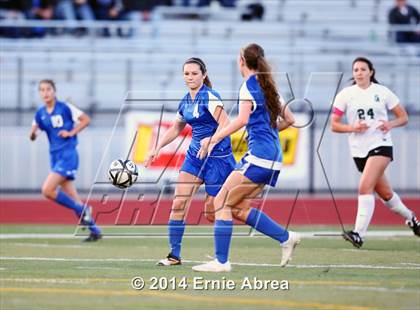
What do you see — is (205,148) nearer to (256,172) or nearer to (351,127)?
(256,172)

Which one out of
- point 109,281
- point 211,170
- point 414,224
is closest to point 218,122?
point 211,170

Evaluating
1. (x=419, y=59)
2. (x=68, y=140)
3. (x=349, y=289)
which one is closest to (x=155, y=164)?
(x=68, y=140)

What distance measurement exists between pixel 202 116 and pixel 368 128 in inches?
113

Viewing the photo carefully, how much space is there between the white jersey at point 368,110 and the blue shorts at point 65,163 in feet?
12.5

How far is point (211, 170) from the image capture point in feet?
32.8

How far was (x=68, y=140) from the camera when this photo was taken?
46.4 ft

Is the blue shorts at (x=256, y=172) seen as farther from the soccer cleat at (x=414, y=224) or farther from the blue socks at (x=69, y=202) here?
the blue socks at (x=69, y=202)

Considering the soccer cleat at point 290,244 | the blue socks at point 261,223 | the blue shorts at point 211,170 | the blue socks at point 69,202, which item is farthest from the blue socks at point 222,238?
the blue socks at point 69,202

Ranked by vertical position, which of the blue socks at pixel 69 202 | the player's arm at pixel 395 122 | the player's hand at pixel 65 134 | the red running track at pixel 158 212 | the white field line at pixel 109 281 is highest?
the player's arm at pixel 395 122

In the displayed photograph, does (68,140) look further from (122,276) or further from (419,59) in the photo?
(419,59)

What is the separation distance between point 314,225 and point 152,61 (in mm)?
7210

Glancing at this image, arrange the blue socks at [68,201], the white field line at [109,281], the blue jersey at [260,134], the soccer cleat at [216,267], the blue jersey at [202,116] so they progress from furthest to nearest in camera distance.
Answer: the blue socks at [68,201] < the blue jersey at [202,116] < the soccer cleat at [216,267] < the blue jersey at [260,134] < the white field line at [109,281]

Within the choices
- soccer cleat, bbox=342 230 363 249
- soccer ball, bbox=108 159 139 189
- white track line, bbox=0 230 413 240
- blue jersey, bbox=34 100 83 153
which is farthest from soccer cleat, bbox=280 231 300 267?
blue jersey, bbox=34 100 83 153

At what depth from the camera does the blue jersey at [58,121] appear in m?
14.0
